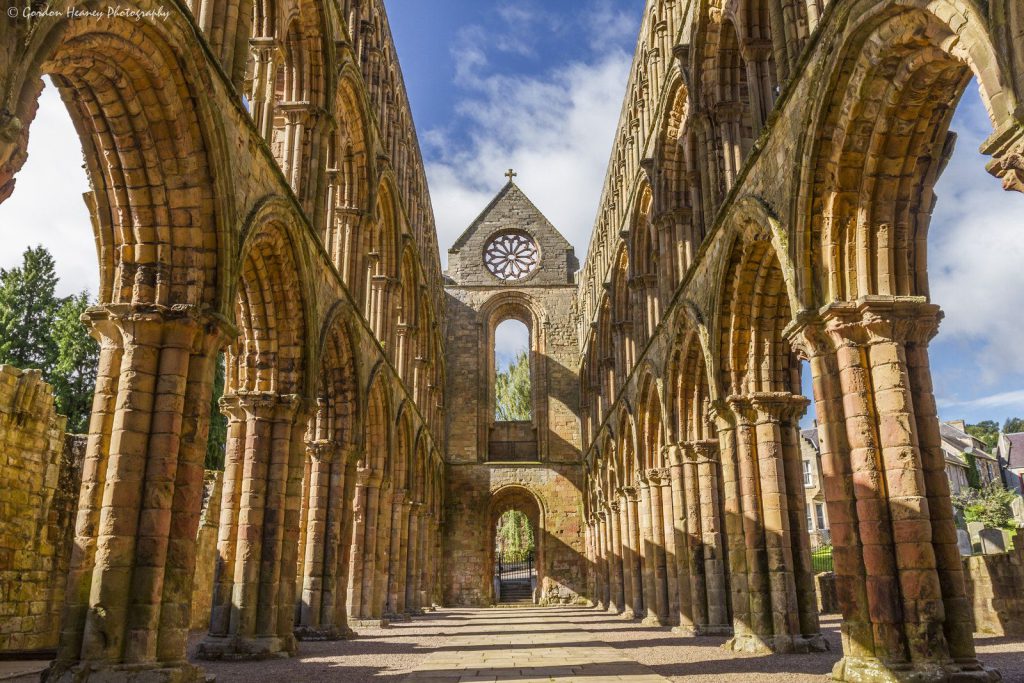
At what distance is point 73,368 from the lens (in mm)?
29391

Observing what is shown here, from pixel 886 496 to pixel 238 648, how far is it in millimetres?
7890

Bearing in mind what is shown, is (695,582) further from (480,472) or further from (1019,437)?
(1019,437)

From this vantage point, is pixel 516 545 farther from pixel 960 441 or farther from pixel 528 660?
pixel 528 660

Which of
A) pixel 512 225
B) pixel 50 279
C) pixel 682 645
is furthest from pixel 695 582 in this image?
pixel 50 279

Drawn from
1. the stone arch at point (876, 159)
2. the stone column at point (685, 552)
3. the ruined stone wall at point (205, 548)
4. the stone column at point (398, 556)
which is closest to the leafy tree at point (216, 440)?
the stone column at point (398, 556)

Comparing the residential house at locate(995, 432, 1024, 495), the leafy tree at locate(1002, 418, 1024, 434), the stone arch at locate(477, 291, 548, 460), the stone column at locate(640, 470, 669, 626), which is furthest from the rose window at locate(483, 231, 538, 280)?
the leafy tree at locate(1002, 418, 1024, 434)

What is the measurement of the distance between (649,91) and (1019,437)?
50.8 m

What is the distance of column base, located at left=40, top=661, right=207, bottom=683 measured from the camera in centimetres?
665

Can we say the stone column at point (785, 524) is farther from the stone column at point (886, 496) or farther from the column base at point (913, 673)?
the column base at point (913, 673)

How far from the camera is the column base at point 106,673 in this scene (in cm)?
665

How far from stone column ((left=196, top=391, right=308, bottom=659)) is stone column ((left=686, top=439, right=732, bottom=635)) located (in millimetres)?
6954

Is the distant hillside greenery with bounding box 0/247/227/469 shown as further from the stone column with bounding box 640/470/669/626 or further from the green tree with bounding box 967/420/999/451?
the green tree with bounding box 967/420/999/451

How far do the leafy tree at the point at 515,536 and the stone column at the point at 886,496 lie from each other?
34.3 meters

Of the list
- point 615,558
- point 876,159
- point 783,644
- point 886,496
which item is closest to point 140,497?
point 886,496
